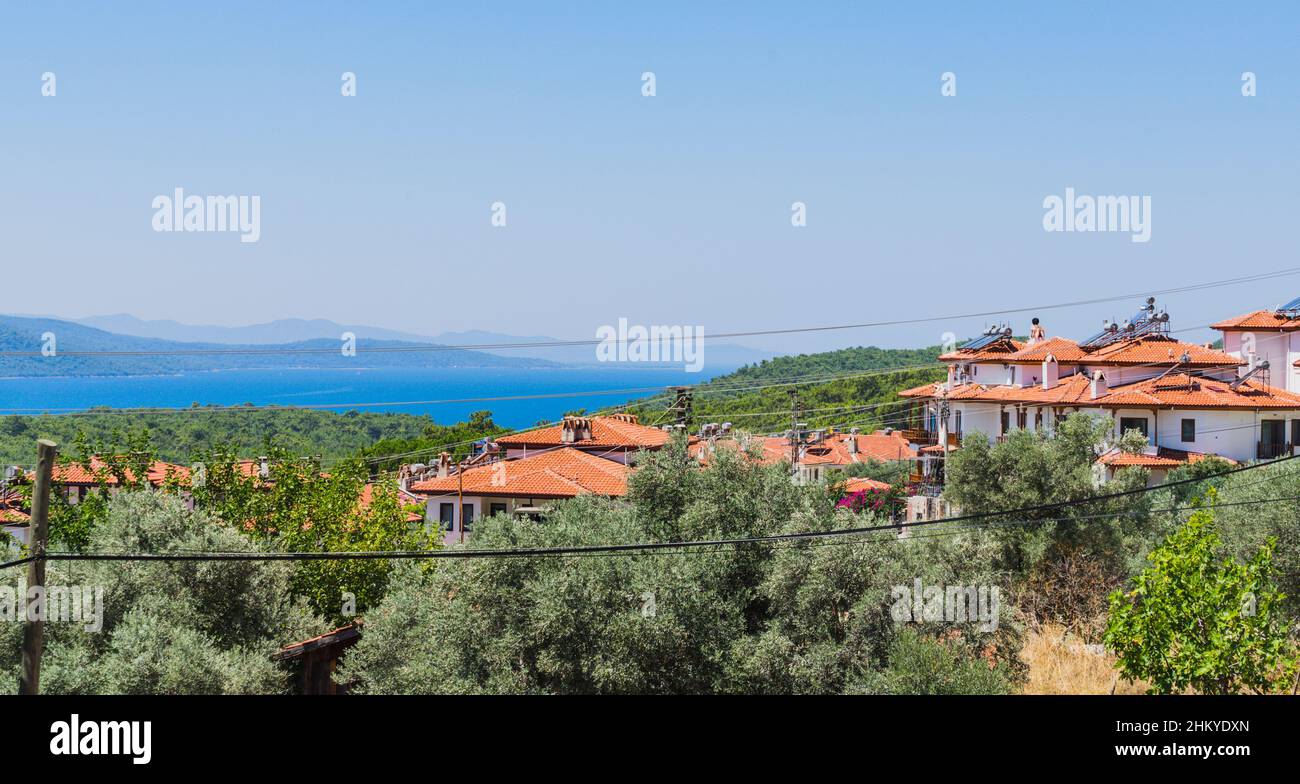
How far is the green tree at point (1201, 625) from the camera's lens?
15.2 metres

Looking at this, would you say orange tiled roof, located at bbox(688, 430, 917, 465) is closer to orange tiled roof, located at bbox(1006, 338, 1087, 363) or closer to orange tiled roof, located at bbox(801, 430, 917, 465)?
orange tiled roof, located at bbox(801, 430, 917, 465)

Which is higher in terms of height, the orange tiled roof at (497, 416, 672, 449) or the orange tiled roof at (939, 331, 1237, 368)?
the orange tiled roof at (939, 331, 1237, 368)

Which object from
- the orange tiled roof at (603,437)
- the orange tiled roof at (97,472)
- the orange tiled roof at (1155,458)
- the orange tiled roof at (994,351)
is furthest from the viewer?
the orange tiled roof at (994,351)

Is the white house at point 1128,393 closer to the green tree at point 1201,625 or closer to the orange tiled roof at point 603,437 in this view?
the orange tiled roof at point 603,437

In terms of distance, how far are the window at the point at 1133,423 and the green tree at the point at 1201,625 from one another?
3016 cm

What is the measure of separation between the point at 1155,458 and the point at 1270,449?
4549 millimetres

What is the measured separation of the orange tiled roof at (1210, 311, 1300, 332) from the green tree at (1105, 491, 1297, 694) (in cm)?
3691

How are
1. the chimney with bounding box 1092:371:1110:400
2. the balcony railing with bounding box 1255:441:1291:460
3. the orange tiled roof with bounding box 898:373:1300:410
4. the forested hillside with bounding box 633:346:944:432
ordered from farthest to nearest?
the forested hillside with bounding box 633:346:944:432
the chimney with bounding box 1092:371:1110:400
the orange tiled roof with bounding box 898:373:1300:410
the balcony railing with bounding box 1255:441:1291:460

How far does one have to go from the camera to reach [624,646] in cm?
1875

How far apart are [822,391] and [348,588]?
71.5m

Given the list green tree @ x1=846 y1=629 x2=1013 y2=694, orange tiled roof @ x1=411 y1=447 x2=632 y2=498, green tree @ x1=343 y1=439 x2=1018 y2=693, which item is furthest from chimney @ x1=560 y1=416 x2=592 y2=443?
green tree @ x1=846 y1=629 x2=1013 y2=694

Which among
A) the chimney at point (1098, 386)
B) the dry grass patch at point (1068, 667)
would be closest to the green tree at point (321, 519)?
the dry grass patch at point (1068, 667)

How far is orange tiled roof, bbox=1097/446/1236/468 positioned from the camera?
42281 millimetres
